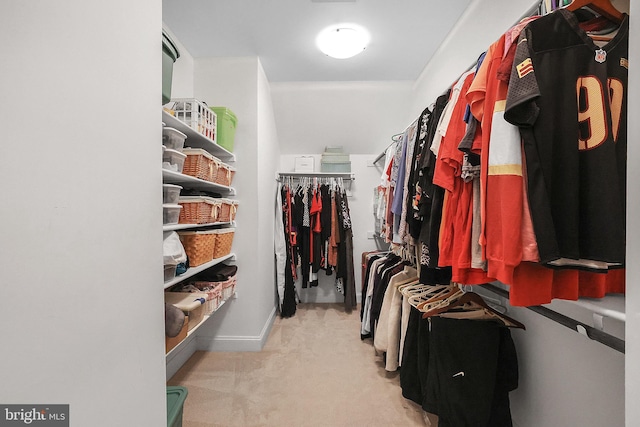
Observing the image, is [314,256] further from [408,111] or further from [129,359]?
[129,359]

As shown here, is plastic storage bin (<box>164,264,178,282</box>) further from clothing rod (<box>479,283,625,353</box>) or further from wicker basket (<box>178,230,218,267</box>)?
clothing rod (<box>479,283,625,353</box>)

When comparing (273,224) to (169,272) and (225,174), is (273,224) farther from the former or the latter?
(169,272)

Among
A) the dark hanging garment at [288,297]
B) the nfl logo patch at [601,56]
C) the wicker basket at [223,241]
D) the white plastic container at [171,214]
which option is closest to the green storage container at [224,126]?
the wicker basket at [223,241]

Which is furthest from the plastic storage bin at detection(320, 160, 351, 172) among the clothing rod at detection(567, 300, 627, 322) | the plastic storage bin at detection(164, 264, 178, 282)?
the clothing rod at detection(567, 300, 627, 322)

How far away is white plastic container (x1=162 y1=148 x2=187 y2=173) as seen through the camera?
4.59 feet

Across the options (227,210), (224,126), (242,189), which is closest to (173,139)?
(224,126)

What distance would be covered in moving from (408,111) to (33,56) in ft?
10.2

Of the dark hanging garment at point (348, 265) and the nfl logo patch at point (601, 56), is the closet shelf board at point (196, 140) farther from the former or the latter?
the nfl logo patch at point (601, 56)

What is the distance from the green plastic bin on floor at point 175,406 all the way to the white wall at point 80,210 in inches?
12.7

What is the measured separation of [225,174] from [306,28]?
1.25 metres

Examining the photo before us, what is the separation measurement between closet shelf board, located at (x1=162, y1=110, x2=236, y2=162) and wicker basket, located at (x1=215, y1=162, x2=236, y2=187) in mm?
110

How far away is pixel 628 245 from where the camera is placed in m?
0.50

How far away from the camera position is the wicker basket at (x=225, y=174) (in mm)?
1955

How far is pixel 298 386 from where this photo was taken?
5.84 ft
